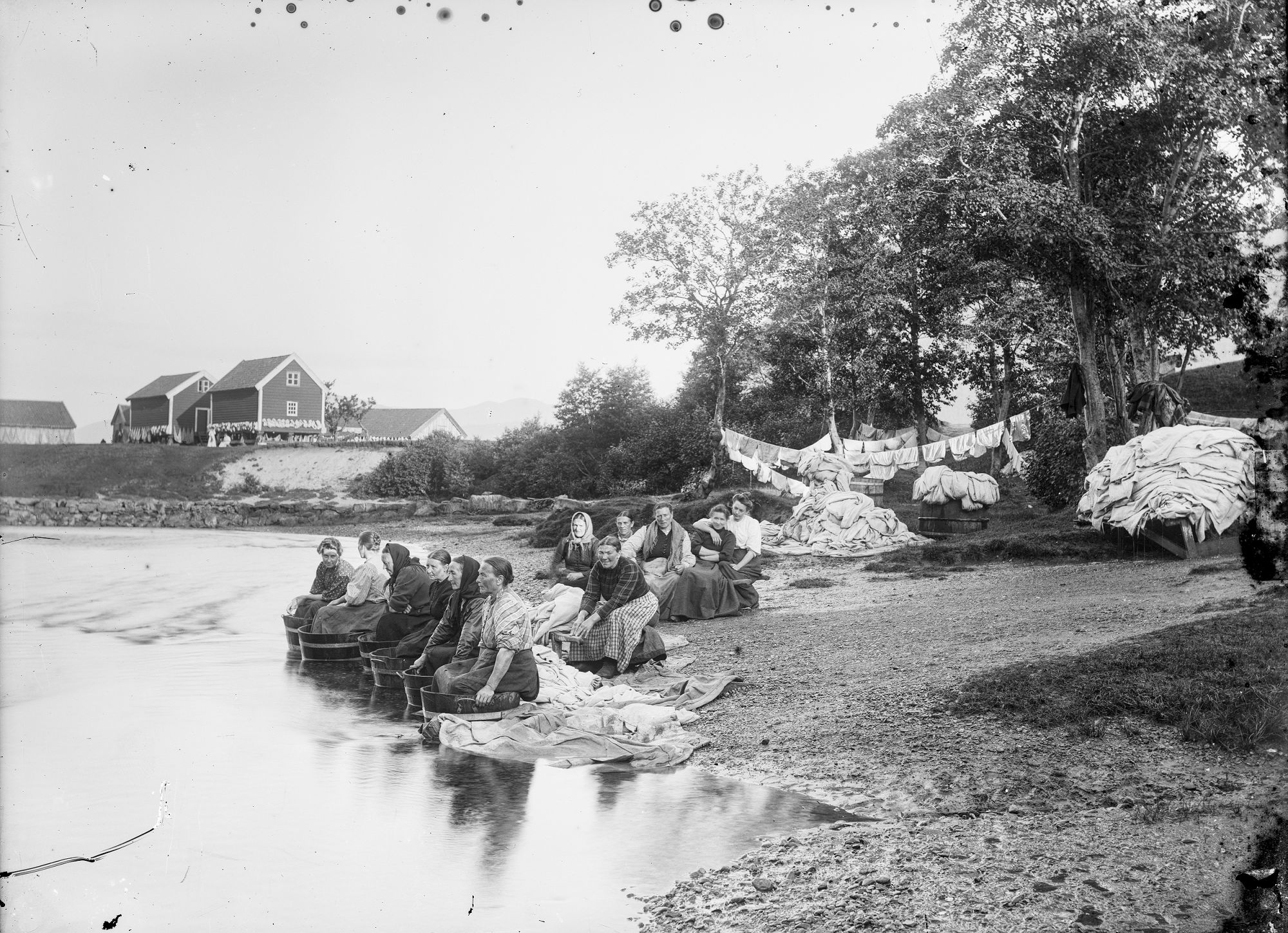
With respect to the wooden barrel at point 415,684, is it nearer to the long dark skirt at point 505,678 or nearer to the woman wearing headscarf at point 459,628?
the woman wearing headscarf at point 459,628

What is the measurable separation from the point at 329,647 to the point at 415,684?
1468 millimetres

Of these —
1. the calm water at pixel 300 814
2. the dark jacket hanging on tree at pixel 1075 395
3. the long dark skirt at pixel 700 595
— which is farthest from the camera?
the dark jacket hanging on tree at pixel 1075 395

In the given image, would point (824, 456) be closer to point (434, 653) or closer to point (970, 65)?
point (970, 65)

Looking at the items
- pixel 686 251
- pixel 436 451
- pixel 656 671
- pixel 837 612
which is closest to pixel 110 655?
pixel 436 451

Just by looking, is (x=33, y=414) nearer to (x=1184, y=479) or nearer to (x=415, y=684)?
(x=415, y=684)

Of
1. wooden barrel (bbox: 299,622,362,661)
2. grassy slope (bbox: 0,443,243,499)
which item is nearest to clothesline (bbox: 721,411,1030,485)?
wooden barrel (bbox: 299,622,362,661)

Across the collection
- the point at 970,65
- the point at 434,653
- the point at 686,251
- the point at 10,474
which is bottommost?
the point at 434,653

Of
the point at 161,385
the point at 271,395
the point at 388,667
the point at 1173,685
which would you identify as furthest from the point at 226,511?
the point at 1173,685

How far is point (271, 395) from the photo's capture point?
255 inches

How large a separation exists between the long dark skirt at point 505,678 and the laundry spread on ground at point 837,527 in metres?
6.41

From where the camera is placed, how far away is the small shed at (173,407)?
585cm

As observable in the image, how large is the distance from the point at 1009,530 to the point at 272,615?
27.0ft

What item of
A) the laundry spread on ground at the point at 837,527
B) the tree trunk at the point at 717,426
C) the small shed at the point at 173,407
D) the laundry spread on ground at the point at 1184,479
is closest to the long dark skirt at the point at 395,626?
the small shed at the point at 173,407

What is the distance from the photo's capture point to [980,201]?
9.59m
